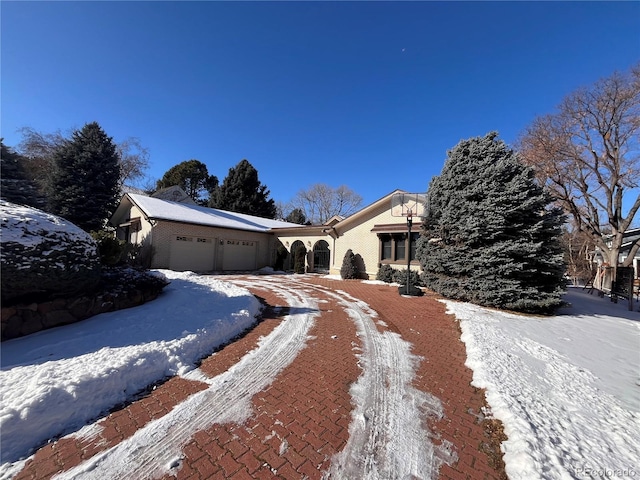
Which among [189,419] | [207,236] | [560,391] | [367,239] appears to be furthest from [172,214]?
[560,391]

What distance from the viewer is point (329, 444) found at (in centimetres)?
239

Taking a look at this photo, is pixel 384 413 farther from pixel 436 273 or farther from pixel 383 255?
pixel 383 255

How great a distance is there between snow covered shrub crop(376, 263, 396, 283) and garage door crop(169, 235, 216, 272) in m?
11.1

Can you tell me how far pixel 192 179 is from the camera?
3478 centimetres

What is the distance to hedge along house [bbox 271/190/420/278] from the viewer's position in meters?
14.4

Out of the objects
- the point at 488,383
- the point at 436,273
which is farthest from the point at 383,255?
the point at 488,383

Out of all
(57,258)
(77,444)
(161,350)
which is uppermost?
(57,258)

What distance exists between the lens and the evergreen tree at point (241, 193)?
3148 cm

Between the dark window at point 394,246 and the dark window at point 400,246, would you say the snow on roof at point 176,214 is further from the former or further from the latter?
the dark window at point 400,246

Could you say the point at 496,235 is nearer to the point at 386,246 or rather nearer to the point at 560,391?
the point at 560,391

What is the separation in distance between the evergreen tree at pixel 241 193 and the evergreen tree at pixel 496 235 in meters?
25.9

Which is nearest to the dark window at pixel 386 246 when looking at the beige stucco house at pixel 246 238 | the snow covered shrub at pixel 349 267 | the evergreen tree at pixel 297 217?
the beige stucco house at pixel 246 238

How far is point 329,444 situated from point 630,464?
2747 mm

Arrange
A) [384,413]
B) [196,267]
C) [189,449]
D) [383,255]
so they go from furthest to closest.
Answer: [196,267] < [383,255] < [384,413] < [189,449]
